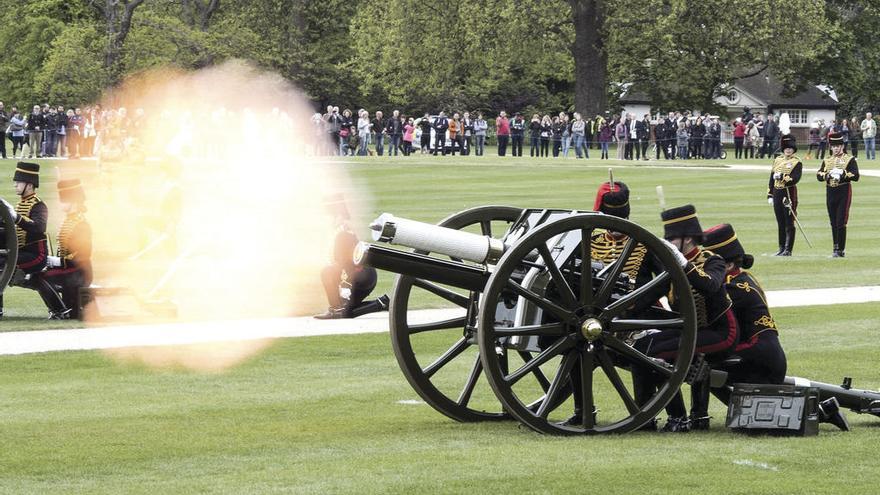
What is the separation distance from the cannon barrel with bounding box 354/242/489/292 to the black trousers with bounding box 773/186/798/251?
16275 millimetres

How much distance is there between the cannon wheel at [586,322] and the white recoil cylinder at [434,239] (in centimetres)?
23

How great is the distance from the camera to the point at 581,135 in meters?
56.4

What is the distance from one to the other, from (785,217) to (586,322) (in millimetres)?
16307

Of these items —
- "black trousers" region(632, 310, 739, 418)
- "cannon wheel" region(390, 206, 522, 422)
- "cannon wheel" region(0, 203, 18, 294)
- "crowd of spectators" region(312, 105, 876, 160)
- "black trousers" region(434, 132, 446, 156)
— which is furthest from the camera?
"black trousers" region(434, 132, 446, 156)

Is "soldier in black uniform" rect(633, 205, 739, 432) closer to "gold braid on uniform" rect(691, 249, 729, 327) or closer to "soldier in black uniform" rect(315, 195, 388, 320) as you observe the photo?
"gold braid on uniform" rect(691, 249, 729, 327)

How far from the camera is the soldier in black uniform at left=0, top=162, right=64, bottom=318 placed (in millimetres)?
17328

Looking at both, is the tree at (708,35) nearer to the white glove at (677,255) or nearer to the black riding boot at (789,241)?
the black riding boot at (789,241)

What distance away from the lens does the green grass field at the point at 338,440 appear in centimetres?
828

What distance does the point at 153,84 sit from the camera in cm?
4009

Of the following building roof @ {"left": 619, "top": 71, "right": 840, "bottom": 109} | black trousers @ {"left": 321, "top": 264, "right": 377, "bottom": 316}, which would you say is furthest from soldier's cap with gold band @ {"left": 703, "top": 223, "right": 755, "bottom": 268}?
building roof @ {"left": 619, "top": 71, "right": 840, "bottom": 109}

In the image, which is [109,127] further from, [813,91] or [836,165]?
[813,91]

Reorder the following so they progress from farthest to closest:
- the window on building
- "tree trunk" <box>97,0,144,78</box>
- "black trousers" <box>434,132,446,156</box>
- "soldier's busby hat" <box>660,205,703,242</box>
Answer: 1. the window on building
2. "black trousers" <box>434,132,446,156</box>
3. "tree trunk" <box>97,0,144,78</box>
4. "soldier's busby hat" <box>660,205,703,242</box>

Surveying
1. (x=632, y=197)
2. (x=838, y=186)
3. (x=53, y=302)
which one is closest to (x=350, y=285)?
(x=53, y=302)

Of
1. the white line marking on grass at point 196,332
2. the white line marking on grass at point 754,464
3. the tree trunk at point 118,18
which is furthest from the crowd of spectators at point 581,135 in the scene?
the white line marking on grass at point 754,464
